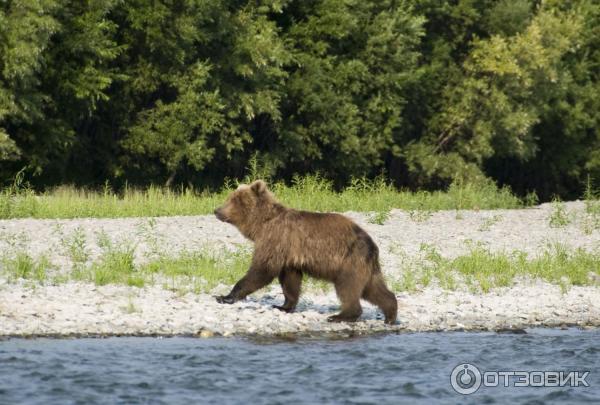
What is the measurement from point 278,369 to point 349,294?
1.68m

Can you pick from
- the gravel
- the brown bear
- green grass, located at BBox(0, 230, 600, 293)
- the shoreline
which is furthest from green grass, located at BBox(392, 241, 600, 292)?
the brown bear

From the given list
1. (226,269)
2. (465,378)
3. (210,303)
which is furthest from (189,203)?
(465,378)

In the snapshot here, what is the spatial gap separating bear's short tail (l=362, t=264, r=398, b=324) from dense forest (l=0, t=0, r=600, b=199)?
46.9ft

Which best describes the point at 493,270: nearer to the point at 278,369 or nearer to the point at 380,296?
the point at 380,296

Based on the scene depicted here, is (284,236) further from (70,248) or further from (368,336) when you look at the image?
(70,248)

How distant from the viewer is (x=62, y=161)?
30.8m

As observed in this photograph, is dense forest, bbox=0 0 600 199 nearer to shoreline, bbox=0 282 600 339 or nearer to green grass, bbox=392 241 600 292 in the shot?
green grass, bbox=392 241 600 292

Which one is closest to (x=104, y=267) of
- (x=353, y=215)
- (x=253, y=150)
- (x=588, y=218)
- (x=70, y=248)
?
(x=70, y=248)

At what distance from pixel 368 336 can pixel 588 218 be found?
12.5 m

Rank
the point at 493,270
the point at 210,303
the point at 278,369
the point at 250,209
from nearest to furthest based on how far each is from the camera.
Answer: the point at 278,369 → the point at 250,209 → the point at 210,303 → the point at 493,270

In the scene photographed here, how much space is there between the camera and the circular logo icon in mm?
11273

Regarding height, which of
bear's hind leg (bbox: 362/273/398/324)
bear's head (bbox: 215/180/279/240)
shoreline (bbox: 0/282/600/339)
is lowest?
shoreline (bbox: 0/282/600/339)

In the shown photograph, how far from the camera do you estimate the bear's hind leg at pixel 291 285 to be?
13078mm

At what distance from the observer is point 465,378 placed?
11.7 meters
